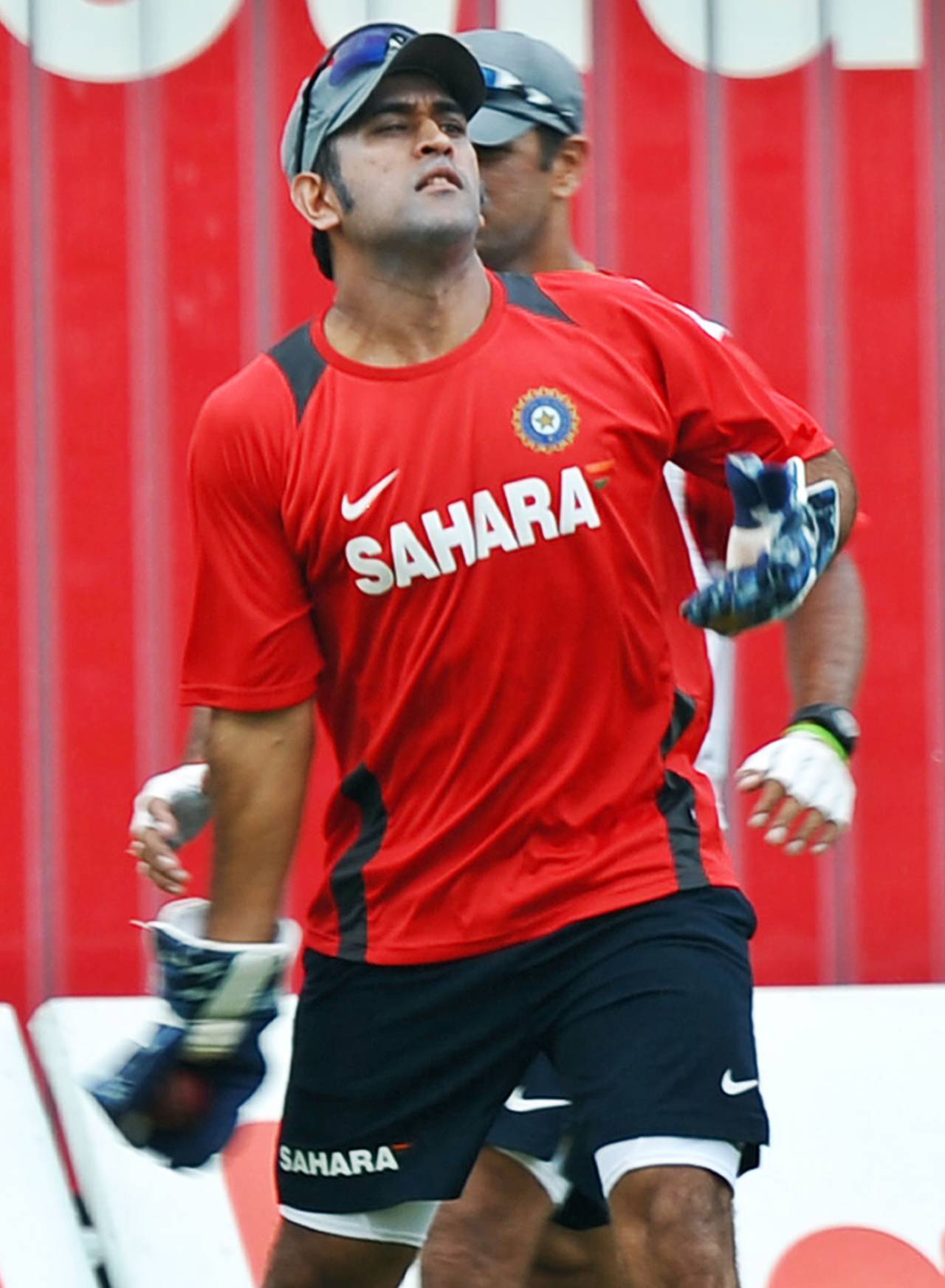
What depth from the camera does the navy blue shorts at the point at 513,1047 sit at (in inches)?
112

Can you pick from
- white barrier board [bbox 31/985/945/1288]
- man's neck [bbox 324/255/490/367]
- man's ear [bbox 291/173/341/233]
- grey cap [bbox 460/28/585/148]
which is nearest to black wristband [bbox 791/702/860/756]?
man's neck [bbox 324/255/490/367]

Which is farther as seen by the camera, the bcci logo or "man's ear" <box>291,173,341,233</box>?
"man's ear" <box>291,173,341,233</box>

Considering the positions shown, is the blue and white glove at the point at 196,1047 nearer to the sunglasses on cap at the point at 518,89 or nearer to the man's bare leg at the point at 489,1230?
the man's bare leg at the point at 489,1230

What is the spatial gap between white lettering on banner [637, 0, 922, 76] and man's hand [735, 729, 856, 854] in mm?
2278

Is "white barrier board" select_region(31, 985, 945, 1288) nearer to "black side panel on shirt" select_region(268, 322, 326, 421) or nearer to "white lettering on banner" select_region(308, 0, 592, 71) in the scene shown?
"black side panel on shirt" select_region(268, 322, 326, 421)

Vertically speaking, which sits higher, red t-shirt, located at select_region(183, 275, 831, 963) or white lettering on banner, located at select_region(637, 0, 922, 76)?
white lettering on banner, located at select_region(637, 0, 922, 76)

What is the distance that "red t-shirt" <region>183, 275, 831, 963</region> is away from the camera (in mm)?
2979

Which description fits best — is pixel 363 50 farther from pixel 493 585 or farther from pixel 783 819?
pixel 783 819

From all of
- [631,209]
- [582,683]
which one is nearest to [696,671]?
[582,683]

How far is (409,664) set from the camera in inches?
120

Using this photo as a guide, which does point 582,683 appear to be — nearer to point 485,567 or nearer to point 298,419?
point 485,567

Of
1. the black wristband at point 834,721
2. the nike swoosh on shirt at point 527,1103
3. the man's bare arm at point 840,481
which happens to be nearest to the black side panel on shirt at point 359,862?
the nike swoosh on shirt at point 527,1103

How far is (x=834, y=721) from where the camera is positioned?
2.99m

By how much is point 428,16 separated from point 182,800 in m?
2.02
